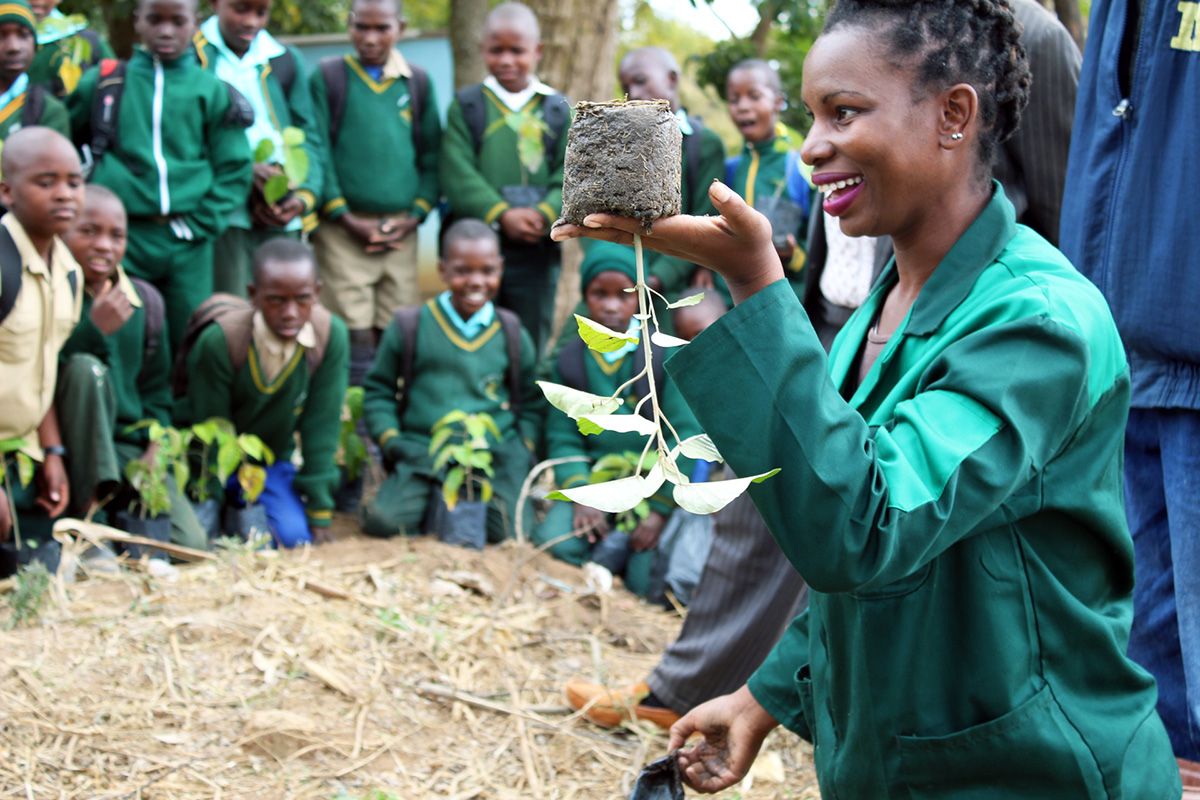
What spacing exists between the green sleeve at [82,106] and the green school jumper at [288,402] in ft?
3.90

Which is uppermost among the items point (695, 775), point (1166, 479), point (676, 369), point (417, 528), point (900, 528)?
point (676, 369)

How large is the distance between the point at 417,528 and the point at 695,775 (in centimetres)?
359

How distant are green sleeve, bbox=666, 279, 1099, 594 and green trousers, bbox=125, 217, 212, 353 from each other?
15.8ft

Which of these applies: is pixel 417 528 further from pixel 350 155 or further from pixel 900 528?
pixel 900 528

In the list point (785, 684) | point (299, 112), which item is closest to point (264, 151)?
point (299, 112)

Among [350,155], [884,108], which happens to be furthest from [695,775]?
[350,155]

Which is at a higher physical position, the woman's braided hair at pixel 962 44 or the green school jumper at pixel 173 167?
the woman's braided hair at pixel 962 44

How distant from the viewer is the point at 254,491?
224 inches

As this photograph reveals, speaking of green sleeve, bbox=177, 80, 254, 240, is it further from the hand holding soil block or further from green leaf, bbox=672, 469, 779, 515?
green leaf, bbox=672, 469, 779, 515

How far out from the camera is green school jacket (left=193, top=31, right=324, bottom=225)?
6.55 m

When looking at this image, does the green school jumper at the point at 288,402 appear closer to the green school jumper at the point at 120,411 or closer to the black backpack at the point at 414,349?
the green school jumper at the point at 120,411

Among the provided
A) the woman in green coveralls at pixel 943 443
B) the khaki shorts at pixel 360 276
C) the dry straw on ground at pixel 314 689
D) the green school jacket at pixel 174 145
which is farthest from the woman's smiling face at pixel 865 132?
the khaki shorts at pixel 360 276

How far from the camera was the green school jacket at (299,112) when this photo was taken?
655cm

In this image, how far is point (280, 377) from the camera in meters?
5.86
